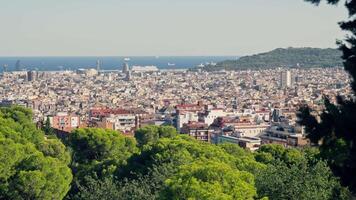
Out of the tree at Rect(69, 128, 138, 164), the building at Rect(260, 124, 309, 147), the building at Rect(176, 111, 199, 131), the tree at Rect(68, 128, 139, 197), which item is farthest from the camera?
the building at Rect(176, 111, 199, 131)

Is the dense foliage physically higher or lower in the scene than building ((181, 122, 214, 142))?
higher

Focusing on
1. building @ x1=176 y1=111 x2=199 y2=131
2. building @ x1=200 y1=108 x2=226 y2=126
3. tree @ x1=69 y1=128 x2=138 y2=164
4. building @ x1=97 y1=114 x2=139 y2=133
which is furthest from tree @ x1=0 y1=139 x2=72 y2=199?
building @ x1=200 y1=108 x2=226 y2=126

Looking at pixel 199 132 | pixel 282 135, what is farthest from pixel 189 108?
pixel 282 135

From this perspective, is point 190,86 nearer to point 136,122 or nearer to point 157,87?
point 157,87

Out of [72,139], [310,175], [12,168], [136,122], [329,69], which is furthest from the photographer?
[329,69]

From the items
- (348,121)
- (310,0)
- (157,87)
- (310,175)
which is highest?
(310,0)

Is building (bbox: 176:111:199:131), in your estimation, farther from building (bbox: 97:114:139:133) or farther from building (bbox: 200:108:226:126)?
building (bbox: 97:114:139:133)

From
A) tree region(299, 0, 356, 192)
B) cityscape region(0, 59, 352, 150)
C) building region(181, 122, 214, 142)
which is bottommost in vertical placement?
cityscape region(0, 59, 352, 150)

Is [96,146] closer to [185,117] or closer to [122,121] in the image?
[122,121]

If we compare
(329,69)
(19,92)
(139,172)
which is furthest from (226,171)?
(329,69)
